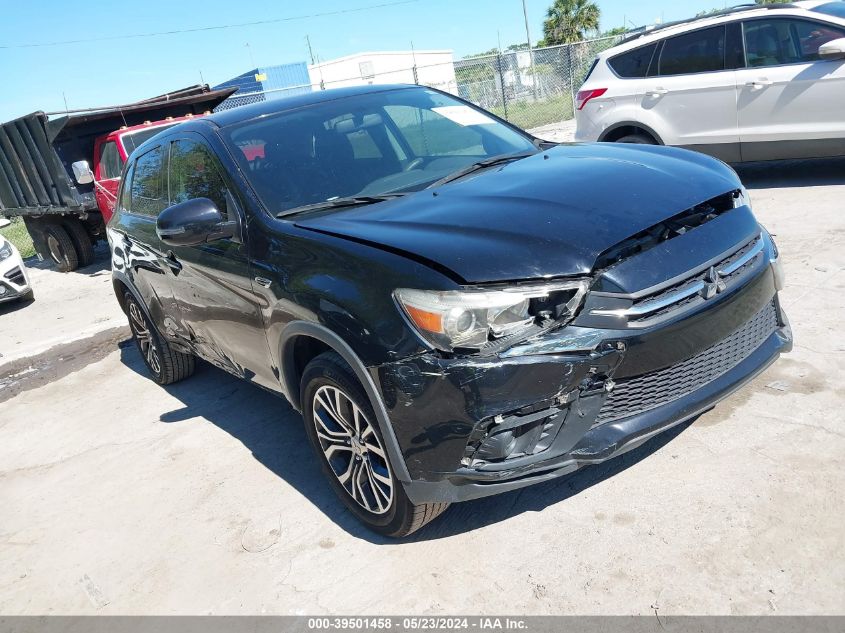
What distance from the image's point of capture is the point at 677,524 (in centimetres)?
283

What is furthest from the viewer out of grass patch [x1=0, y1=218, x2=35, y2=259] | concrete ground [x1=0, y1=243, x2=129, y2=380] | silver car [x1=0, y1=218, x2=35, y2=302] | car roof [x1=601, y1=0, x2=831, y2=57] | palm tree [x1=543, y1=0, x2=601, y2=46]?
palm tree [x1=543, y1=0, x2=601, y2=46]

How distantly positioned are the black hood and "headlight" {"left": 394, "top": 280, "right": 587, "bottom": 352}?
0.06m

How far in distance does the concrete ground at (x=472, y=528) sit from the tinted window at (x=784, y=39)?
3390 millimetres

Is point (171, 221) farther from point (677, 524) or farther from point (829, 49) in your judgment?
point (829, 49)

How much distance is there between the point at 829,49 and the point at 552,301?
564 cm

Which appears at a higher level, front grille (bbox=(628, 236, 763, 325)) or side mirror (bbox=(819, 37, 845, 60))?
side mirror (bbox=(819, 37, 845, 60))

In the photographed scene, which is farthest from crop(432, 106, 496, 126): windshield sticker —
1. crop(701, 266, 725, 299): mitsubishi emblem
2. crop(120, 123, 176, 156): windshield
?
crop(120, 123, 176, 156): windshield

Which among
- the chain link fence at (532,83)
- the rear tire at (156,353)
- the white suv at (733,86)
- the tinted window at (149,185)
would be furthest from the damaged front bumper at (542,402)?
the chain link fence at (532,83)

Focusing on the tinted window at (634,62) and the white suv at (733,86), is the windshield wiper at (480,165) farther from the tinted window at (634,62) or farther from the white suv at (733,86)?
the tinted window at (634,62)

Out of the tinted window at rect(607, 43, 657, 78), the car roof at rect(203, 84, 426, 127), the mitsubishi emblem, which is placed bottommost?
the mitsubishi emblem

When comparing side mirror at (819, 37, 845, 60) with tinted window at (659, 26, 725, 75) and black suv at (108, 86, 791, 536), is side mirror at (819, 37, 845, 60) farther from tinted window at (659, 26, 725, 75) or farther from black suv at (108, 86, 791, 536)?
black suv at (108, 86, 791, 536)

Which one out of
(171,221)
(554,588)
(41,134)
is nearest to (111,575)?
(171,221)

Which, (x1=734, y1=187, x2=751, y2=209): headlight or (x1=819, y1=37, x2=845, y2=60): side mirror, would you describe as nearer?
(x1=734, y1=187, x2=751, y2=209): headlight

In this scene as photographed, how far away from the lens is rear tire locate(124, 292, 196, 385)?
210 inches
